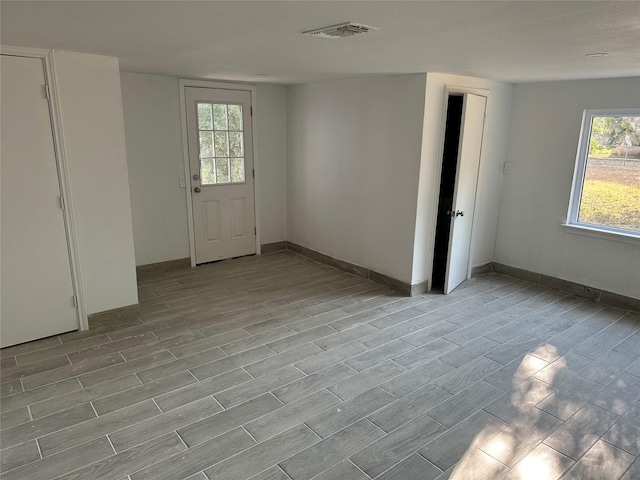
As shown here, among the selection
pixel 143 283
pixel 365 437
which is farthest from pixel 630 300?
pixel 143 283

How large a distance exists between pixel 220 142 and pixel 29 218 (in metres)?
2.51

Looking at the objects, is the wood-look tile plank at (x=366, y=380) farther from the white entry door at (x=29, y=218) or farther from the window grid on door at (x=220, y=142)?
the window grid on door at (x=220, y=142)

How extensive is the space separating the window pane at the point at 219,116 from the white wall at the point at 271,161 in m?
0.41

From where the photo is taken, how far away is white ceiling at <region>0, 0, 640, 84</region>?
188cm

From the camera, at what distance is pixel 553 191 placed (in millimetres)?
4668

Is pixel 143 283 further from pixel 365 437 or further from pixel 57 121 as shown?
pixel 365 437

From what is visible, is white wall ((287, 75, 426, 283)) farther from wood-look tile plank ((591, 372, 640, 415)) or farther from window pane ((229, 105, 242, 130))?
wood-look tile plank ((591, 372, 640, 415))

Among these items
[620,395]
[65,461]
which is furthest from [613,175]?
[65,461]

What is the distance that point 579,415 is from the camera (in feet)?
8.67

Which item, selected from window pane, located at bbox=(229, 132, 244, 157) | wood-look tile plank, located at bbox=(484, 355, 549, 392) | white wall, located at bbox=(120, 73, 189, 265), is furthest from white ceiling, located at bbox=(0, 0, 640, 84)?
wood-look tile plank, located at bbox=(484, 355, 549, 392)

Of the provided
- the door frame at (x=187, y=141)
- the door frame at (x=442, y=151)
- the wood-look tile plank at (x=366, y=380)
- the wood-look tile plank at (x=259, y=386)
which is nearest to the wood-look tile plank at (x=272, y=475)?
the wood-look tile plank at (x=259, y=386)

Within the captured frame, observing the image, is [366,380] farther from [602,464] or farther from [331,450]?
[602,464]

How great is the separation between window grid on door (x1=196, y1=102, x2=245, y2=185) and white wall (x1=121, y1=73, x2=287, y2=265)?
0.86 ft

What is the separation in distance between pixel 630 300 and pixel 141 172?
5.20m
